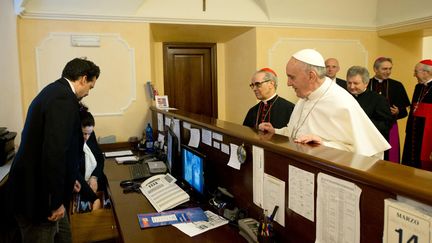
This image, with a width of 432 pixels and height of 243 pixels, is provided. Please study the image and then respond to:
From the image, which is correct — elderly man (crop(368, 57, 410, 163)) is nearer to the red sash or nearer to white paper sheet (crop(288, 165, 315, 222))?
the red sash

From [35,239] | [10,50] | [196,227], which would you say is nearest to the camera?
[196,227]

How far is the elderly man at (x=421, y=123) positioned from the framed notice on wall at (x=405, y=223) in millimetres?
2874

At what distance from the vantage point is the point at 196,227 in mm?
1541

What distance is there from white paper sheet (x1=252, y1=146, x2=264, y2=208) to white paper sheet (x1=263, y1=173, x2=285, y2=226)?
Result: 0.03m

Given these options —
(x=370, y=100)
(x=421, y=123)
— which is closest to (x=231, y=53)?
(x=370, y=100)

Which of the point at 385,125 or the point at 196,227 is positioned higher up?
the point at 385,125

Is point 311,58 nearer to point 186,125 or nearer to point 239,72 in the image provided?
point 186,125

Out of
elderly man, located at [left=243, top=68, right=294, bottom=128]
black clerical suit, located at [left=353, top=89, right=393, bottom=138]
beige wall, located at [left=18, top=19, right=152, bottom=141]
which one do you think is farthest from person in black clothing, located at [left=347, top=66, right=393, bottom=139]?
beige wall, located at [left=18, top=19, right=152, bottom=141]

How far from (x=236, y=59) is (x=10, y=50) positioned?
112 inches

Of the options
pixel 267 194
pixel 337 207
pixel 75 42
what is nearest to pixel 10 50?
pixel 75 42

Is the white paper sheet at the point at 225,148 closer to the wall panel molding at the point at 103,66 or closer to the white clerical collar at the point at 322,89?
the white clerical collar at the point at 322,89

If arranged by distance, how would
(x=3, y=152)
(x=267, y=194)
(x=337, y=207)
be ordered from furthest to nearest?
(x=3, y=152)
(x=267, y=194)
(x=337, y=207)

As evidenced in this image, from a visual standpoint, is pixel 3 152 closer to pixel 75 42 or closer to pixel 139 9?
pixel 75 42

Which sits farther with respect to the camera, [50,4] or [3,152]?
[50,4]
